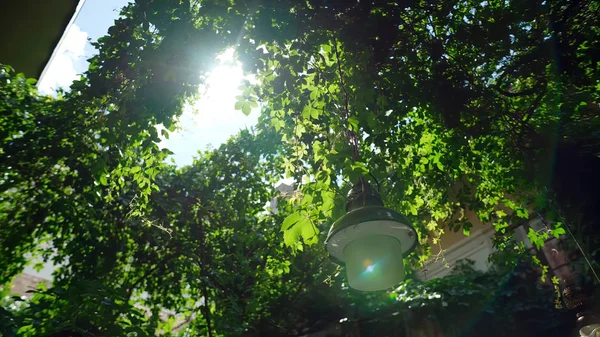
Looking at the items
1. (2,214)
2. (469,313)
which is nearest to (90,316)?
(2,214)

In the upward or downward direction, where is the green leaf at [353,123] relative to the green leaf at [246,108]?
downward

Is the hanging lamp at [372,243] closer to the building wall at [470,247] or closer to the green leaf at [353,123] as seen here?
the green leaf at [353,123]

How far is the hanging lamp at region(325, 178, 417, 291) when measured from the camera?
5.52ft

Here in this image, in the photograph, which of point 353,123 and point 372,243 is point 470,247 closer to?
point 353,123

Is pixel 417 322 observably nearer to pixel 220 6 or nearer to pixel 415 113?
pixel 415 113

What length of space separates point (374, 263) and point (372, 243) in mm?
94

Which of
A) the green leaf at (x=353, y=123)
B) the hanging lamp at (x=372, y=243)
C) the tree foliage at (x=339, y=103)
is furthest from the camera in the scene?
the tree foliage at (x=339, y=103)

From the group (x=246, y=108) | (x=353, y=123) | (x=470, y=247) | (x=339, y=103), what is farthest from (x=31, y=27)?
(x=470, y=247)

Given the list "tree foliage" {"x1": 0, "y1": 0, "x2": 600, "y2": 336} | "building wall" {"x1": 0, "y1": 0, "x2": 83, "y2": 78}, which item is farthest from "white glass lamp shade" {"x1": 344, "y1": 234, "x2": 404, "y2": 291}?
"building wall" {"x1": 0, "y1": 0, "x2": 83, "y2": 78}

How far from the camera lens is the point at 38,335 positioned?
3.05 m

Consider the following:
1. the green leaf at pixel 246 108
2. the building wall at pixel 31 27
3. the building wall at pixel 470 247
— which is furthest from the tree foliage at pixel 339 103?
the building wall at pixel 470 247

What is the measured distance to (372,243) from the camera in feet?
5.77

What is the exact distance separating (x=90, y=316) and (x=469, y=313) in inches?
206

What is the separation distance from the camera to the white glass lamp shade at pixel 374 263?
1.71 metres
